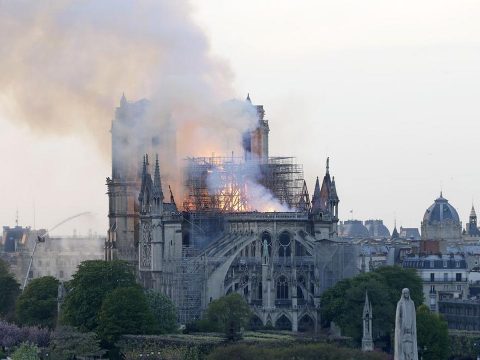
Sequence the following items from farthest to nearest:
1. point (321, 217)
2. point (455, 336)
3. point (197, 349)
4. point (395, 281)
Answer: point (321, 217) < point (395, 281) < point (455, 336) < point (197, 349)

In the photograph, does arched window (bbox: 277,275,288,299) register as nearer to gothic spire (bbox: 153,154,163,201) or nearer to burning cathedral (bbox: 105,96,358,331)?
burning cathedral (bbox: 105,96,358,331)

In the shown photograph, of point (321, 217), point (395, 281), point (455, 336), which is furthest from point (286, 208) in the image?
point (455, 336)

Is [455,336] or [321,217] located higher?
[321,217]

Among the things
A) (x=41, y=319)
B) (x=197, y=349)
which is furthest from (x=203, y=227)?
(x=197, y=349)

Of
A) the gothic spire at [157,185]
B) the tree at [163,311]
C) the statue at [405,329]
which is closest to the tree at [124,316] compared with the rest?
the tree at [163,311]

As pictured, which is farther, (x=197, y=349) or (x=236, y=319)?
(x=236, y=319)

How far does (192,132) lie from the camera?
200 m

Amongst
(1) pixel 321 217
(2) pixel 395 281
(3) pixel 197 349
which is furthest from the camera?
(1) pixel 321 217

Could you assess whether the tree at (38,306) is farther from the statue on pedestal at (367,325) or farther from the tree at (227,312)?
the statue on pedestal at (367,325)

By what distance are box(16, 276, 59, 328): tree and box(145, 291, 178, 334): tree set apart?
44.2 feet

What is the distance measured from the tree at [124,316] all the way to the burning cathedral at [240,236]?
54.8 feet

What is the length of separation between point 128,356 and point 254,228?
3774 cm

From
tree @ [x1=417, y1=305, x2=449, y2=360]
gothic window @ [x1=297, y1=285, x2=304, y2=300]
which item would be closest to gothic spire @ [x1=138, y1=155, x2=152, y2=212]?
gothic window @ [x1=297, y1=285, x2=304, y2=300]

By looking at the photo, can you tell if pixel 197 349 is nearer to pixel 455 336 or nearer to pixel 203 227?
pixel 455 336
